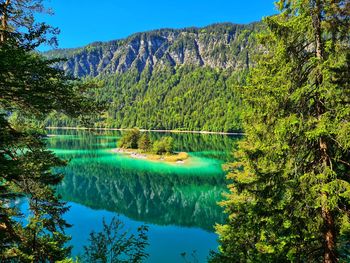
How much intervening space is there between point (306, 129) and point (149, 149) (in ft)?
274

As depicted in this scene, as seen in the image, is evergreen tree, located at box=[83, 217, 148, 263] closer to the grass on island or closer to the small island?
the small island

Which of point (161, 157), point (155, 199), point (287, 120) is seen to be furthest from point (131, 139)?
point (287, 120)

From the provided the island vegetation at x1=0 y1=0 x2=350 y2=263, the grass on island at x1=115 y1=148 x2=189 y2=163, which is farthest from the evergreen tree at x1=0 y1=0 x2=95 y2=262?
the grass on island at x1=115 y1=148 x2=189 y2=163

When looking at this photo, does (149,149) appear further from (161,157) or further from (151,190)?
(151,190)

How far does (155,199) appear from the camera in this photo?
4712cm

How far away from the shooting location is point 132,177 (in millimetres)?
60312

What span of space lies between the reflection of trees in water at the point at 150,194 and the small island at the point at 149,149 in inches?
654

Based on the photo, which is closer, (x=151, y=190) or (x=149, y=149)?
(x=151, y=190)

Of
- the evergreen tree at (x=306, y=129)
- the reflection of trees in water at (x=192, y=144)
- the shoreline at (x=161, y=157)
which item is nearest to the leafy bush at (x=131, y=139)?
the shoreline at (x=161, y=157)

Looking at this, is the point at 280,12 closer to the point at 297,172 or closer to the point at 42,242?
the point at 297,172

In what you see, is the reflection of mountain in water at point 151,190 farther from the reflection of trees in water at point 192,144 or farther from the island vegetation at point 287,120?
the island vegetation at point 287,120

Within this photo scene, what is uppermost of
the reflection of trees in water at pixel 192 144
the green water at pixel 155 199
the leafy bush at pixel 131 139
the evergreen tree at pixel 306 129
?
the evergreen tree at pixel 306 129

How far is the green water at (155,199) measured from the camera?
30312mm

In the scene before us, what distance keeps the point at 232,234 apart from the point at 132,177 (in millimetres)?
49880
